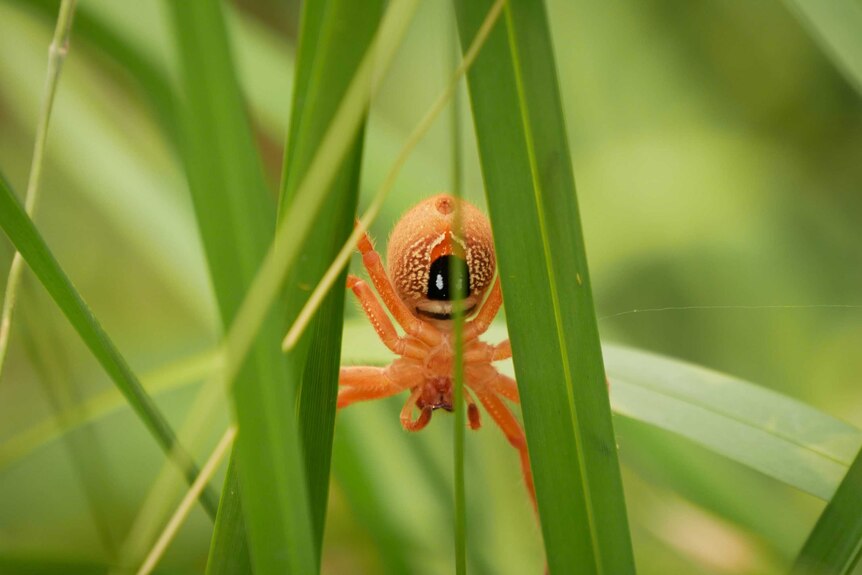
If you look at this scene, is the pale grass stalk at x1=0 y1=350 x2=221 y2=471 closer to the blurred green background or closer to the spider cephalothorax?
the blurred green background

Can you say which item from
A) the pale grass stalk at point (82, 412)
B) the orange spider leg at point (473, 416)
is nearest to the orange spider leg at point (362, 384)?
the orange spider leg at point (473, 416)

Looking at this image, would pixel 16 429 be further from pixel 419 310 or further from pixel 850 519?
pixel 850 519

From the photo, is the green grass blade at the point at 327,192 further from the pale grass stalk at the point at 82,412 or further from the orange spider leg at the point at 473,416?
the orange spider leg at the point at 473,416

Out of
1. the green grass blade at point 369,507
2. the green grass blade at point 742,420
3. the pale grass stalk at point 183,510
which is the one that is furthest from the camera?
the green grass blade at point 369,507

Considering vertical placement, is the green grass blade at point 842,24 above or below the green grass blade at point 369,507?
above

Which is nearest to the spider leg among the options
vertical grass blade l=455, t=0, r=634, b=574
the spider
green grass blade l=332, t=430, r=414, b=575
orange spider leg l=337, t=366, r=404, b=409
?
the spider

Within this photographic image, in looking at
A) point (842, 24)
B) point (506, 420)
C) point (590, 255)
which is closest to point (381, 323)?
point (506, 420)
